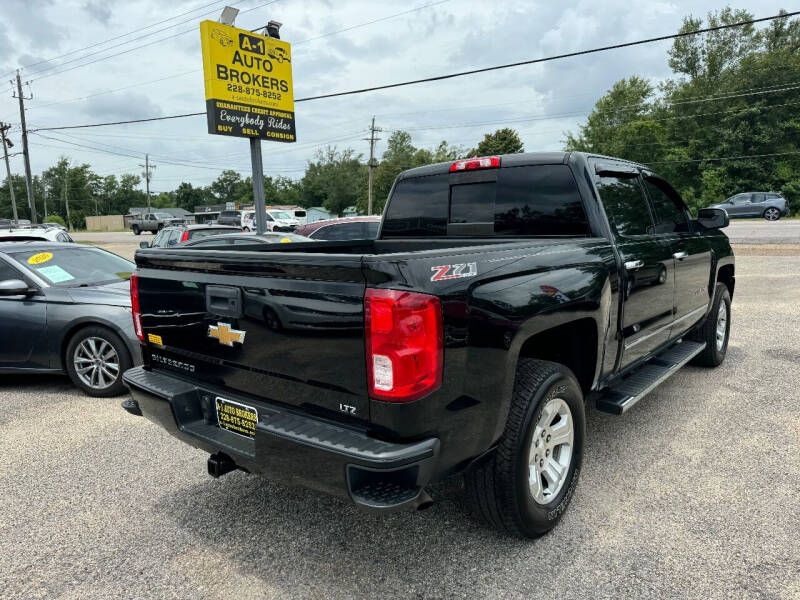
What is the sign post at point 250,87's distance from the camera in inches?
488

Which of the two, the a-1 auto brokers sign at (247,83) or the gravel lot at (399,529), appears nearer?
the gravel lot at (399,529)

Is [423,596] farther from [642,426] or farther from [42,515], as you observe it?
[642,426]

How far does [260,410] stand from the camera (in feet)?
7.73

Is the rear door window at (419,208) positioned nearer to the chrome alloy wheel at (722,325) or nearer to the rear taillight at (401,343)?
the rear taillight at (401,343)

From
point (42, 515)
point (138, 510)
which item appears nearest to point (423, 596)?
point (138, 510)

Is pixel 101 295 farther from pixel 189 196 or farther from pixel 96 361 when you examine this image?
pixel 189 196

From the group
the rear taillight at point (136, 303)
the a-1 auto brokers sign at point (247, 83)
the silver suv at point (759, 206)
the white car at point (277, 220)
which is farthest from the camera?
the white car at point (277, 220)

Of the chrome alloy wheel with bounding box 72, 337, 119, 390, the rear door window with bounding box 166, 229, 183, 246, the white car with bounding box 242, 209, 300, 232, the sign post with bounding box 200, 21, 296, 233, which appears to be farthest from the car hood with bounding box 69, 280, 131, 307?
the white car with bounding box 242, 209, 300, 232

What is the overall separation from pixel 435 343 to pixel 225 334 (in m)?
1.04

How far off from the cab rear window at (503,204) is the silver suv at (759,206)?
3326 centimetres

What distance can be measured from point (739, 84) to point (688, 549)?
53271 mm

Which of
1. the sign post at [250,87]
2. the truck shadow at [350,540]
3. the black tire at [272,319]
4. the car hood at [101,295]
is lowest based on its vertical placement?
the truck shadow at [350,540]

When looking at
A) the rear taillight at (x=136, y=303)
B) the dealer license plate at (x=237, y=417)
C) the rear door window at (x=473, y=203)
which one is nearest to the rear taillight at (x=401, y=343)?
the dealer license plate at (x=237, y=417)

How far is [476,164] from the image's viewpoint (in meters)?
3.58
